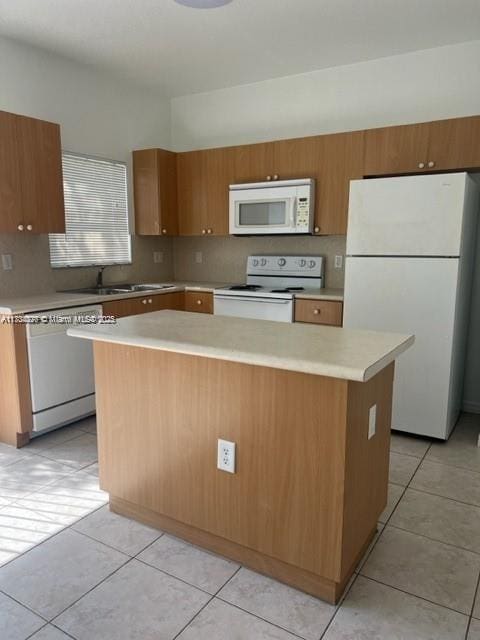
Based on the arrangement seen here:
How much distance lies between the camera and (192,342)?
1721mm

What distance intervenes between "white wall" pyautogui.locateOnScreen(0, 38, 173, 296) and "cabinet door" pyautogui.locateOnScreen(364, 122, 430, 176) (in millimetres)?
2205

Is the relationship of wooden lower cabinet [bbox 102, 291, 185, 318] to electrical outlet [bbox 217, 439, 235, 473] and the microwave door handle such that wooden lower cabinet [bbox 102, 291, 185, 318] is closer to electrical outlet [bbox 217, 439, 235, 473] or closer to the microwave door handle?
the microwave door handle

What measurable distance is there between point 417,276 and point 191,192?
227cm

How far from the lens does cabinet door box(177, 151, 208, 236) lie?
423 centimetres

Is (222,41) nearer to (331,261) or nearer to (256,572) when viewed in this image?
(331,261)

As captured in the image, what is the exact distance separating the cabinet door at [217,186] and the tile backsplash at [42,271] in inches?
30.6

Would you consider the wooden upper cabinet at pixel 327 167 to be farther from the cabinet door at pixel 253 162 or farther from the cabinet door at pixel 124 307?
the cabinet door at pixel 124 307

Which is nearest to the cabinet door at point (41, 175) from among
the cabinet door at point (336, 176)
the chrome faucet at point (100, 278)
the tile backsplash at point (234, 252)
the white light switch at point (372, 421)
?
the chrome faucet at point (100, 278)

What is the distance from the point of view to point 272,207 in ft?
12.5

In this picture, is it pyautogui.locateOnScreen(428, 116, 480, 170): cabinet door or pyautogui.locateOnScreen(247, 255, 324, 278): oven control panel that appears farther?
pyautogui.locateOnScreen(247, 255, 324, 278): oven control panel

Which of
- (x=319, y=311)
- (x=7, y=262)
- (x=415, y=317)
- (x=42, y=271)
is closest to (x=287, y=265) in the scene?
(x=319, y=311)

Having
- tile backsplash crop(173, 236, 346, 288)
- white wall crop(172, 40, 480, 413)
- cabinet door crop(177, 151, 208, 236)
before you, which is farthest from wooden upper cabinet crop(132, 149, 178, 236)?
white wall crop(172, 40, 480, 413)

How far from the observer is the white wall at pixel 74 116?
10.9ft

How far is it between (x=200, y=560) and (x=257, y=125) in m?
3.65
